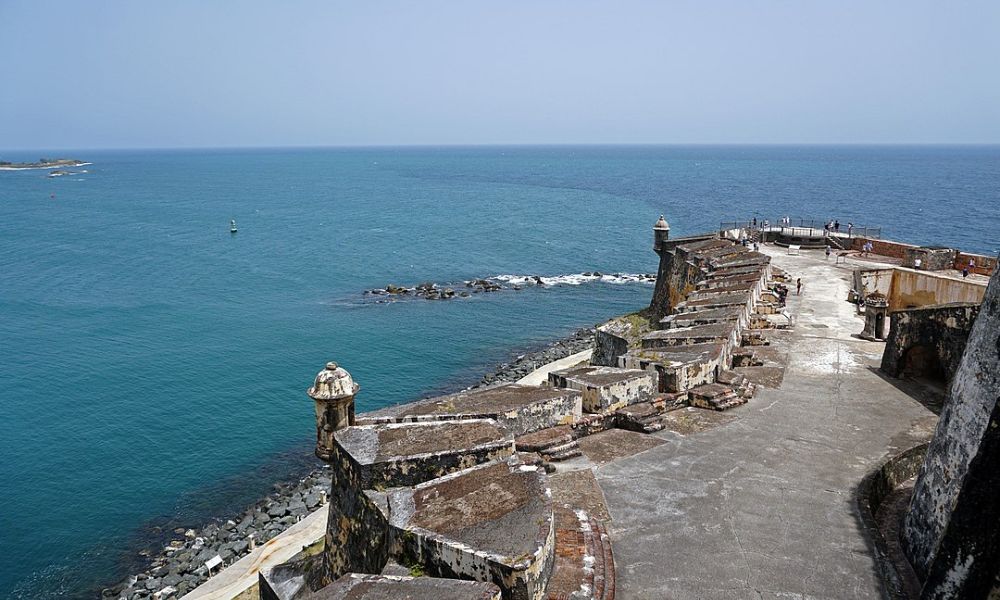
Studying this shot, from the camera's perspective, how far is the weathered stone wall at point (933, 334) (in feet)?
52.0

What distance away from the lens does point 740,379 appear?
52.6 ft

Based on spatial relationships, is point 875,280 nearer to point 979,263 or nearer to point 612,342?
point 979,263

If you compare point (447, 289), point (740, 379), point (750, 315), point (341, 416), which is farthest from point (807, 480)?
point (447, 289)

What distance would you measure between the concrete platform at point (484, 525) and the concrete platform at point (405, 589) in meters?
0.31

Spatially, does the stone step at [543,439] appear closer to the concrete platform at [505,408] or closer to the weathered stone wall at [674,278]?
the concrete platform at [505,408]

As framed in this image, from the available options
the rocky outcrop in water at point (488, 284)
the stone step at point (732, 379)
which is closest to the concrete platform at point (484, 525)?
the stone step at point (732, 379)

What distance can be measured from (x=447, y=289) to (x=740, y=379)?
145ft

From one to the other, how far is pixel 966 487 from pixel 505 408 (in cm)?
678

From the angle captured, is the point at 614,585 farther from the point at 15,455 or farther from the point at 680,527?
the point at 15,455

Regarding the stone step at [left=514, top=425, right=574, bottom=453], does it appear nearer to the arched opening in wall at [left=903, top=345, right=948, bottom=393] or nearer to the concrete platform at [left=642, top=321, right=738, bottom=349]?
the concrete platform at [left=642, top=321, right=738, bottom=349]

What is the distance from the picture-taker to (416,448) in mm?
9672

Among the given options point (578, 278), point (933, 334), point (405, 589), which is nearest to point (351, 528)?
point (405, 589)

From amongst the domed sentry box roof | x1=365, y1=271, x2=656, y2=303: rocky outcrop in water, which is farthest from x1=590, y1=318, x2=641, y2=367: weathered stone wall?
x1=365, y1=271, x2=656, y2=303: rocky outcrop in water

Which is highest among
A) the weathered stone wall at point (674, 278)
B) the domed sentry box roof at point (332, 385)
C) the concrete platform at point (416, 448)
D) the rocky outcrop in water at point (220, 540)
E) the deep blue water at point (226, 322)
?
the domed sentry box roof at point (332, 385)
